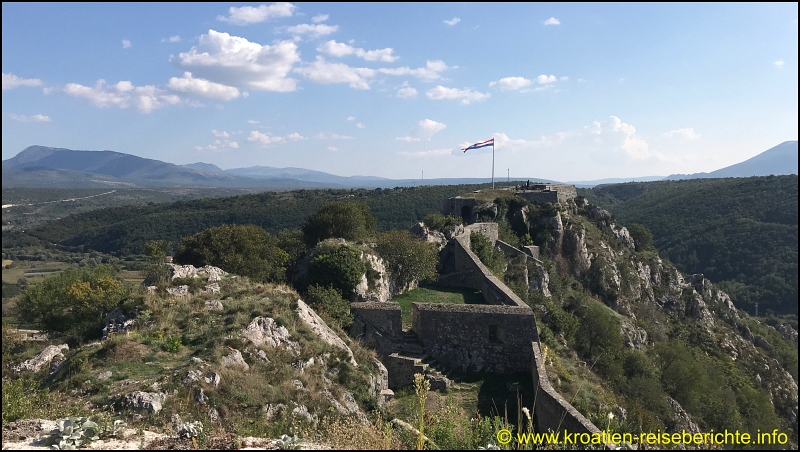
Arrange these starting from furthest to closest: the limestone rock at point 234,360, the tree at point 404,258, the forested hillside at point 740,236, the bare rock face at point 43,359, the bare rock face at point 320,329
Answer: the forested hillside at point 740,236
the tree at point 404,258
the bare rock face at point 320,329
the bare rock face at point 43,359
the limestone rock at point 234,360

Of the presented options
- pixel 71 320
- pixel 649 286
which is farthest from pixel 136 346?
pixel 649 286

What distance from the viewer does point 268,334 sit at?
11.3 m

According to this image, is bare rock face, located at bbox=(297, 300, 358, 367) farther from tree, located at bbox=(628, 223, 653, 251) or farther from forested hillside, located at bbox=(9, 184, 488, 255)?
forested hillside, located at bbox=(9, 184, 488, 255)

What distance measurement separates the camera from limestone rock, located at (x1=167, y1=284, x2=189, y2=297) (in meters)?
12.9

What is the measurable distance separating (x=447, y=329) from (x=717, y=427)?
14.7 metres

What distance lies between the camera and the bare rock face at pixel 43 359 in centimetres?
1057

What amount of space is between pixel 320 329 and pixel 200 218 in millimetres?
90250

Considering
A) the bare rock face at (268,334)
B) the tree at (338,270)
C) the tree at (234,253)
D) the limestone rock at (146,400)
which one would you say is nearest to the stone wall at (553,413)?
the bare rock face at (268,334)

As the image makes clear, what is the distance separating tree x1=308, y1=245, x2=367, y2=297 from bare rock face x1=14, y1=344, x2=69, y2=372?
26.1ft

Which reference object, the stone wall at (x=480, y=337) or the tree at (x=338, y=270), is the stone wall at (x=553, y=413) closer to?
the stone wall at (x=480, y=337)

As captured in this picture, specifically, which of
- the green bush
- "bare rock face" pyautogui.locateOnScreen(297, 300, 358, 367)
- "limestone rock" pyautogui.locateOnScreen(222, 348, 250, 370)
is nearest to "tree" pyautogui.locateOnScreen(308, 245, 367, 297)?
the green bush

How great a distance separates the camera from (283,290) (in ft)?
46.8

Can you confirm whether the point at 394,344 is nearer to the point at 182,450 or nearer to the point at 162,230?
the point at 182,450

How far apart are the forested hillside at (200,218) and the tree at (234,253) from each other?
49.1m
